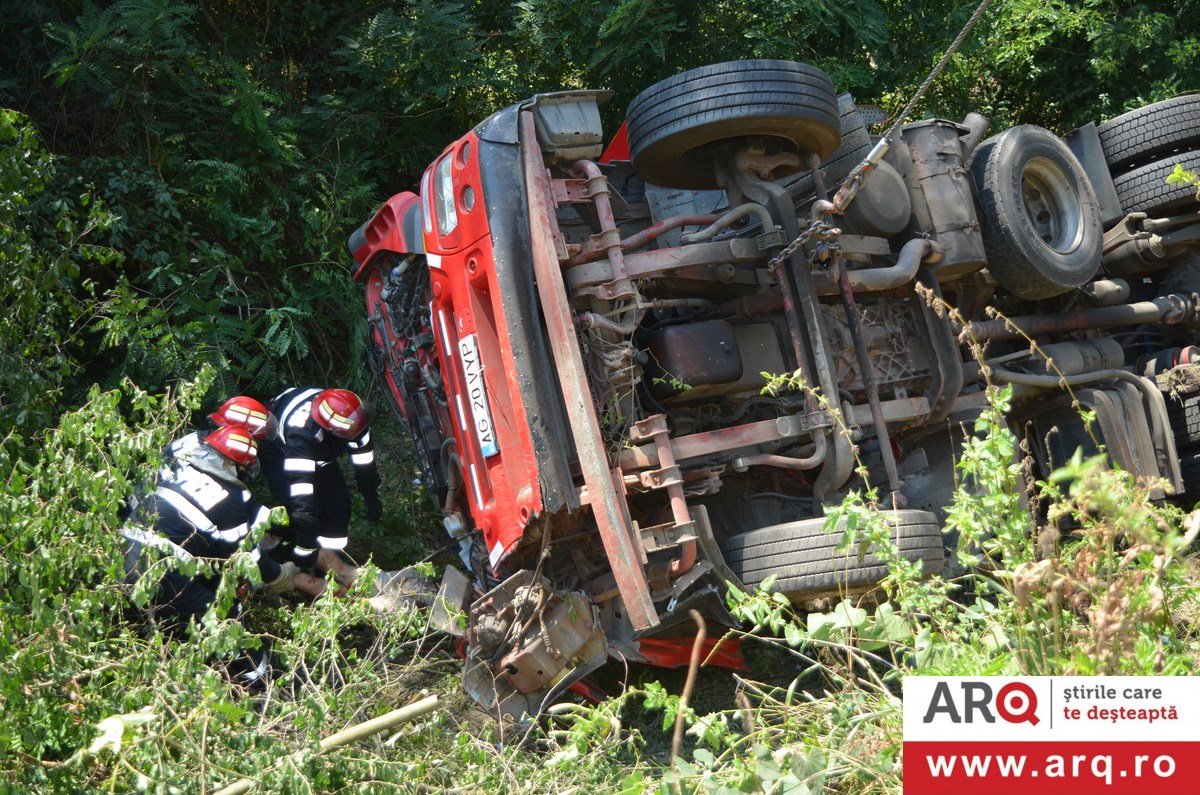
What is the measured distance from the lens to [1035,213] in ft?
18.2

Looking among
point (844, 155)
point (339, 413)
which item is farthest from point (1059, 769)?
point (339, 413)

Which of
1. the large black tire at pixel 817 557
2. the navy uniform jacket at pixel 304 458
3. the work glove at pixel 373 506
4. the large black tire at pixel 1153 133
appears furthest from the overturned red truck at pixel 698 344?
the large black tire at pixel 1153 133

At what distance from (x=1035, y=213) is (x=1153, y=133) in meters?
1.00

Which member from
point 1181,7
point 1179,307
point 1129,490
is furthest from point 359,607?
point 1181,7

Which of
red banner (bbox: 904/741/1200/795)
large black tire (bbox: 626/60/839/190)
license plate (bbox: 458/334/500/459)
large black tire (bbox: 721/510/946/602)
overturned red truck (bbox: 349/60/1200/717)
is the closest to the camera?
red banner (bbox: 904/741/1200/795)

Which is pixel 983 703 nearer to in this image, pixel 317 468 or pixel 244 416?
pixel 244 416

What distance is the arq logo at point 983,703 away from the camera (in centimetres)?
251

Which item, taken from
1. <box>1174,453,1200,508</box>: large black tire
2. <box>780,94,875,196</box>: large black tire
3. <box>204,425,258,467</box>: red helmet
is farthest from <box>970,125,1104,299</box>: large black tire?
<box>204,425,258,467</box>: red helmet

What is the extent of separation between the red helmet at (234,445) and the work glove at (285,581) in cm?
52

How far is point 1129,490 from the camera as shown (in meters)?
2.86

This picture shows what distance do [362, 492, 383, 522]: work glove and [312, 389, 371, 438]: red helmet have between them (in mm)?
411

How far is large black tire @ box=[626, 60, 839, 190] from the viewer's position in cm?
437

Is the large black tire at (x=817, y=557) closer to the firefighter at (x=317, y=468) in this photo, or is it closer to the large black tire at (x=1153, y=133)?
the firefighter at (x=317, y=468)

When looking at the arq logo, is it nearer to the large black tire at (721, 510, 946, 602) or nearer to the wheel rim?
the large black tire at (721, 510, 946, 602)
